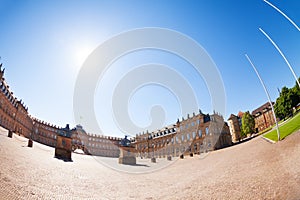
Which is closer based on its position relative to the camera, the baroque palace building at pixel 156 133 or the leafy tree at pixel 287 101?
the leafy tree at pixel 287 101

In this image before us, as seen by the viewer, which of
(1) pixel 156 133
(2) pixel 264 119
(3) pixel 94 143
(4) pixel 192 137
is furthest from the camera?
(3) pixel 94 143

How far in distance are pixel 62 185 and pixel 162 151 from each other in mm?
57471

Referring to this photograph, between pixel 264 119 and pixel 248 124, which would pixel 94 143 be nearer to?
pixel 248 124

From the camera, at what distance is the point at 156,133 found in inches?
2788

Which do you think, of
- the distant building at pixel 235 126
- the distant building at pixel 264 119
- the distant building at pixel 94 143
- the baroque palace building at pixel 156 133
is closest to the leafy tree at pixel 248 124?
the distant building at pixel 264 119

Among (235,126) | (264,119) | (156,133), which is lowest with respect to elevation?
(156,133)

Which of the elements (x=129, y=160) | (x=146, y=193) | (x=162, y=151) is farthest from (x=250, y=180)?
(x=162, y=151)

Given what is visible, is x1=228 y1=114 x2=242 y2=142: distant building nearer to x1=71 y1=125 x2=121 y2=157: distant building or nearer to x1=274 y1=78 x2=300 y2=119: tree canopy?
x1=274 y1=78 x2=300 y2=119: tree canopy

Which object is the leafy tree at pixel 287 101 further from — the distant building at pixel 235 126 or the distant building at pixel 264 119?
the distant building at pixel 235 126

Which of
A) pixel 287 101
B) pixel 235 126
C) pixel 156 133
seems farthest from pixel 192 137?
pixel 287 101

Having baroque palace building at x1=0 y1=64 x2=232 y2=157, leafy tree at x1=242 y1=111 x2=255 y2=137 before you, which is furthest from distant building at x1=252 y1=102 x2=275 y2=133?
→ baroque palace building at x1=0 y1=64 x2=232 y2=157

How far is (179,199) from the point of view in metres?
8.95

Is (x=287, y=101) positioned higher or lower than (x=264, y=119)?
lower

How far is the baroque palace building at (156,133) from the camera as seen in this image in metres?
49.0
